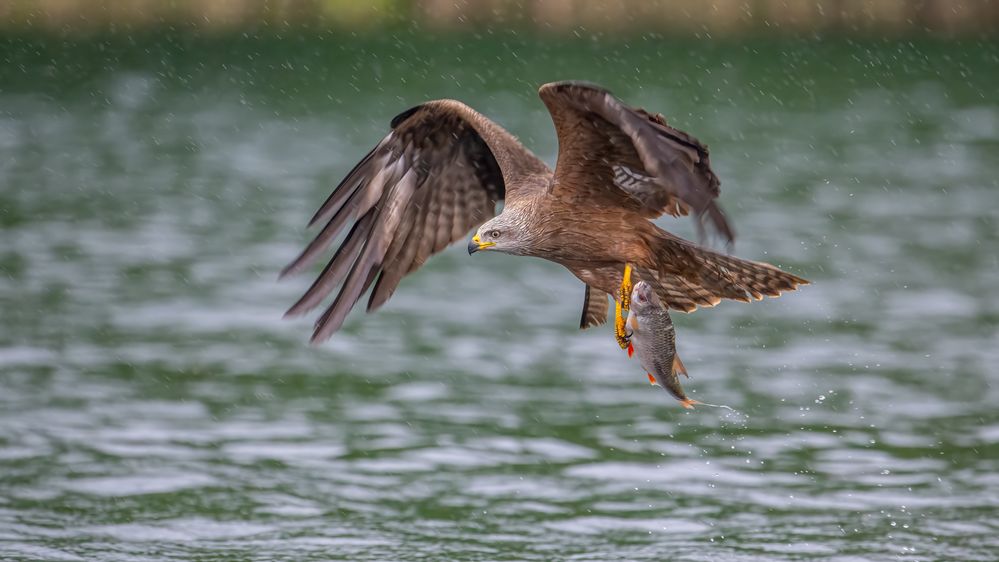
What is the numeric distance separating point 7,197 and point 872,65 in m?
16.2

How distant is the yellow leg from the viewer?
299 inches

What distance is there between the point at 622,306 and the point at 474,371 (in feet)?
19.6

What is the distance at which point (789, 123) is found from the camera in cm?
2617

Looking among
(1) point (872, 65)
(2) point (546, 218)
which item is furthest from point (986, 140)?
(2) point (546, 218)

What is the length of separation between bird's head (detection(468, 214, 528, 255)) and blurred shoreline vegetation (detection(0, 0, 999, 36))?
74.6ft

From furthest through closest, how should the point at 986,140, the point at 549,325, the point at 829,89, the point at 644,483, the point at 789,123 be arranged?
the point at 829,89, the point at 789,123, the point at 986,140, the point at 549,325, the point at 644,483

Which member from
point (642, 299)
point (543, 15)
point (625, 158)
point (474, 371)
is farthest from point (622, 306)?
point (543, 15)

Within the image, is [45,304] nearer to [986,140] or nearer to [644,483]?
[644,483]

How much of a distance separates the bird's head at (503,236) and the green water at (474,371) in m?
2.16

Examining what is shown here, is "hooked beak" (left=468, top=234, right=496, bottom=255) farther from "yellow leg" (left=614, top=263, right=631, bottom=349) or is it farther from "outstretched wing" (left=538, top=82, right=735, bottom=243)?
"yellow leg" (left=614, top=263, right=631, bottom=349)

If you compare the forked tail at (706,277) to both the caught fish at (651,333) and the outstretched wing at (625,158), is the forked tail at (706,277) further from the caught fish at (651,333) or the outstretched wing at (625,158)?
the caught fish at (651,333)

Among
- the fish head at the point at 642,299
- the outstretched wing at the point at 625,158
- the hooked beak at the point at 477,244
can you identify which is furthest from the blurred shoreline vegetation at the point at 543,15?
the fish head at the point at 642,299

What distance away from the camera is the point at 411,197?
9.31 meters

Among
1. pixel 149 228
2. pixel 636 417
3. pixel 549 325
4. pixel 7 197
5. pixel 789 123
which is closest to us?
pixel 636 417
